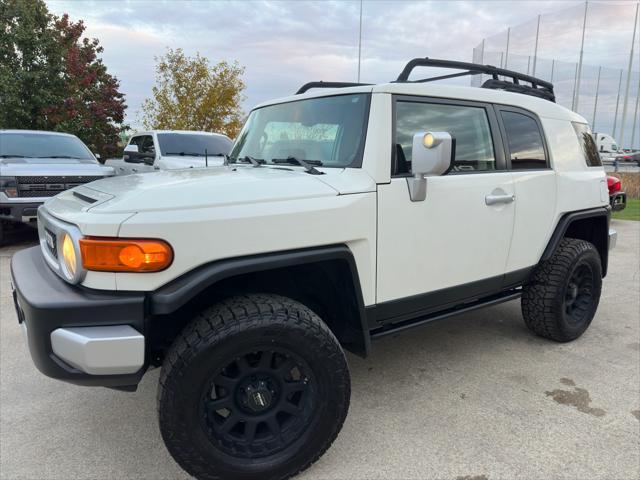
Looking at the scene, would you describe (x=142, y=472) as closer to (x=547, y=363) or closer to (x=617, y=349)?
(x=547, y=363)

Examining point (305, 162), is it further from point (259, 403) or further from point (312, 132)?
point (259, 403)

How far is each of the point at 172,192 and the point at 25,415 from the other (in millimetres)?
1776

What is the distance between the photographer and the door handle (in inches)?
115

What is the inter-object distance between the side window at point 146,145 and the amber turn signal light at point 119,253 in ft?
22.2

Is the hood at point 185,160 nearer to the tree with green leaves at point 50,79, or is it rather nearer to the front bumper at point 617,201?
the front bumper at point 617,201

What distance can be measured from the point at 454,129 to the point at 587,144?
1710mm

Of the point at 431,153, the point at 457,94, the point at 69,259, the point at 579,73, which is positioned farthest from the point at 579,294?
the point at 579,73

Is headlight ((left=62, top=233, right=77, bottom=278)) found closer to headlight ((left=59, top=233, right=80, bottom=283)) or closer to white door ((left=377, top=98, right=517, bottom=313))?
headlight ((left=59, top=233, right=80, bottom=283))

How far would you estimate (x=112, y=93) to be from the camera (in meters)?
17.8

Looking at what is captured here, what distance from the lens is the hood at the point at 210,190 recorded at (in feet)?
6.37

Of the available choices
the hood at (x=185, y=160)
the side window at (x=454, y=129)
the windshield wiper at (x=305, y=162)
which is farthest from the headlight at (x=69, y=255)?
the hood at (x=185, y=160)

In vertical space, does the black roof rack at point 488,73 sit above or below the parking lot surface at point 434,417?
above

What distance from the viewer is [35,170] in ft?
21.6

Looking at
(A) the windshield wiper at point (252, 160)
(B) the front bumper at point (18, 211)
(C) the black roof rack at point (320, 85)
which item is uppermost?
(C) the black roof rack at point (320, 85)
